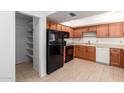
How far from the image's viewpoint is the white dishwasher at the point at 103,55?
4.00 meters

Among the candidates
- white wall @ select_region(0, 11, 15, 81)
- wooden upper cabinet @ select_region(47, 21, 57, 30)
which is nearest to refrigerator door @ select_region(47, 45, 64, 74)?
wooden upper cabinet @ select_region(47, 21, 57, 30)

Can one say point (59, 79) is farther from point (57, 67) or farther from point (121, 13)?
point (121, 13)

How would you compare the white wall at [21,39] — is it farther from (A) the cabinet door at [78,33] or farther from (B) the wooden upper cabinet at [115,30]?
(B) the wooden upper cabinet at [115,30]

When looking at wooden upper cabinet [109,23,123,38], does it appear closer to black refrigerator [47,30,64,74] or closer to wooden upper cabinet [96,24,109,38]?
wooden upper cabinet [96,24,109,38]

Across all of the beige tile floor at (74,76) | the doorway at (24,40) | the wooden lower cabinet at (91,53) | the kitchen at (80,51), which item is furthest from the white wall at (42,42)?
the wooden lower cabinet at (91,53)

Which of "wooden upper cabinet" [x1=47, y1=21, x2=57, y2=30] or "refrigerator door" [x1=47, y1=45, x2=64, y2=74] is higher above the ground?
"wooden upper cabinet" [x1=47, y1=21, x2=57, y2=30]

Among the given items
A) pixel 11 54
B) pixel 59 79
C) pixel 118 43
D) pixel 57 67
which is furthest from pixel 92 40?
pixel 11 54

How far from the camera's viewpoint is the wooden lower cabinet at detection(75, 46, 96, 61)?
458 centimetres

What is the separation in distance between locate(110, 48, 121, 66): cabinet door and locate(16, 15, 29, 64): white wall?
4228 mm

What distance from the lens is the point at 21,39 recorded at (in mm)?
4594

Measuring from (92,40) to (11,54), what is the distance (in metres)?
4.32

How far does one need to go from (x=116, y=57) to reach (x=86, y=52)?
148 cm

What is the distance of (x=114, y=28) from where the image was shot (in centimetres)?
398

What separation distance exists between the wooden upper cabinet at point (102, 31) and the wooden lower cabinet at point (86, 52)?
754mm
